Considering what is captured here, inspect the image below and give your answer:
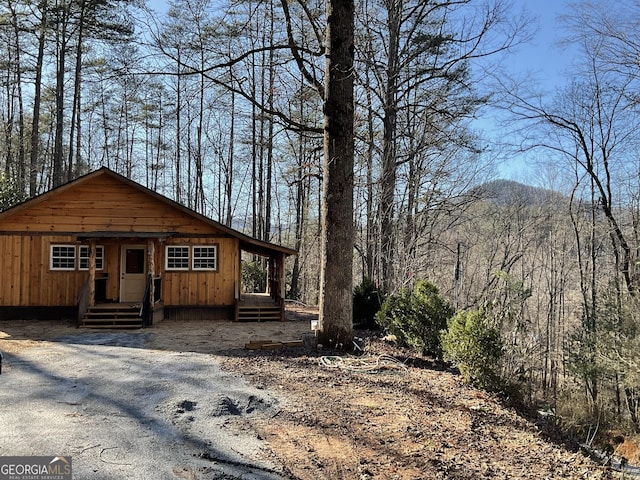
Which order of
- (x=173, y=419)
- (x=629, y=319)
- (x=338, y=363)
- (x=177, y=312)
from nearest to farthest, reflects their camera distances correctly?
1. (x=173, y=419)
2. (x=338, y=363)
3. (x=629, y=319)
4. (x=177, y=312)

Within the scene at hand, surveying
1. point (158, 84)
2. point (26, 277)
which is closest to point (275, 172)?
point (158, 84)

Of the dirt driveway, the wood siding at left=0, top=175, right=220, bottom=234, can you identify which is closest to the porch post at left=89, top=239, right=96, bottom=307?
the wood siding at left=0, top=175, right=220, bottom=234

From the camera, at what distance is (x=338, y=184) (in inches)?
296

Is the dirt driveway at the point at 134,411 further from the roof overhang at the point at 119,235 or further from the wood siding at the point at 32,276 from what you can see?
the wood siding at the point at 32,276

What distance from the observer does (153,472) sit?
3139 millimetres

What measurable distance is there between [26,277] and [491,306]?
12.3 metres

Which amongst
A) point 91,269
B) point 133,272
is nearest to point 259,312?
point 133,272

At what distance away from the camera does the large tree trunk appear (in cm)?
751

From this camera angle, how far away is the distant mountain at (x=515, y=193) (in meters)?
13.1

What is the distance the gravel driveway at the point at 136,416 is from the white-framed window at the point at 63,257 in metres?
5.77

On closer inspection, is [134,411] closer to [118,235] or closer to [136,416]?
[136,416]

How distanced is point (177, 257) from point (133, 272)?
1436mm

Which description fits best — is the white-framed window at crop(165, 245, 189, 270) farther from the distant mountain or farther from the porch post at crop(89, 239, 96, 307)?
the distant mountain

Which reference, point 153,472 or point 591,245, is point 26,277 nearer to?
point 153,472
